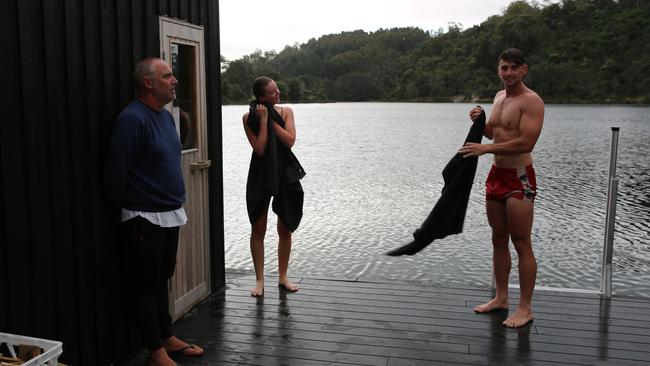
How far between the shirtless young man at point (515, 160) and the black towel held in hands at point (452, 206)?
12cm

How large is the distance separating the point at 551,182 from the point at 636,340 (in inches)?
487

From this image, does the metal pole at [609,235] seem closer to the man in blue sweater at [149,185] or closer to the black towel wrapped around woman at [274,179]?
the black towel wrapped around woman at [274,179]

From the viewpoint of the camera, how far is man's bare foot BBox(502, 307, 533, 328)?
370 centimetres

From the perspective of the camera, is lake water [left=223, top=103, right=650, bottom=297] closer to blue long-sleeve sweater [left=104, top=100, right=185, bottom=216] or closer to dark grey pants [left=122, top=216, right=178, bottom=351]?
dark grey pants [left=122, top=216, right=178, bottom=351]

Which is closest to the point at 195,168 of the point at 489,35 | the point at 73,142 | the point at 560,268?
the point at 73,142

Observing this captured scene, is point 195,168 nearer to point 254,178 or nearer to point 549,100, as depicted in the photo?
point 254,178

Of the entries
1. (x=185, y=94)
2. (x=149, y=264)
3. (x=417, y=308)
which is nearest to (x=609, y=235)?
(x=417, y=308)

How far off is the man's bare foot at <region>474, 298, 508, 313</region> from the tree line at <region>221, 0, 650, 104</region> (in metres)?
50.7

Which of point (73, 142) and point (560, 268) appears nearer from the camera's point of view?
point (73, 142)

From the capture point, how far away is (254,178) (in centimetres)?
→ 422

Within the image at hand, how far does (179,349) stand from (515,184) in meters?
2.12

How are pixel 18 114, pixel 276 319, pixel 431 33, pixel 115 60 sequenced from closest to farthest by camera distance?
pixel 18 114
pixel 115 60
pixel 276 319
pixel 431 33

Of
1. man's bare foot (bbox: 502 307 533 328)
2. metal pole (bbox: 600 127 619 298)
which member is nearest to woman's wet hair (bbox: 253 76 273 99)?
man's bare foot (bbox: 502 307 533 328)

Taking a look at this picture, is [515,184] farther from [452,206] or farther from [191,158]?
[191,158]
